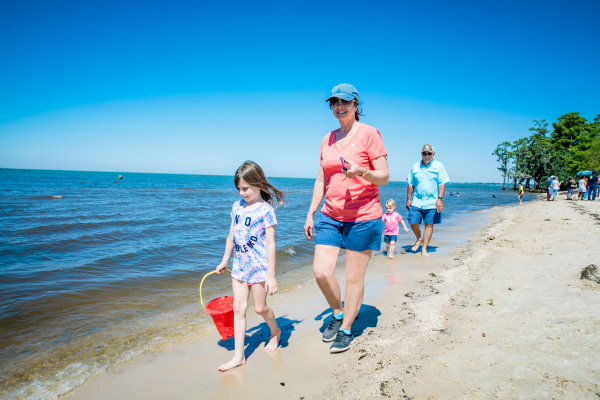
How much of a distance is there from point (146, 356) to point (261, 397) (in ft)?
4.58

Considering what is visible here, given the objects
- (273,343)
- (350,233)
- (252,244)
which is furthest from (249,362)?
(350,233)

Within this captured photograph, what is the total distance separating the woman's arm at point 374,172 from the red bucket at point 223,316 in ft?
5.37

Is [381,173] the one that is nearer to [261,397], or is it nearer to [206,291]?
[261,397]

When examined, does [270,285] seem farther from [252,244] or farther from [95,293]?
[95,293]

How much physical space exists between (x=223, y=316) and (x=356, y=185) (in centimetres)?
164

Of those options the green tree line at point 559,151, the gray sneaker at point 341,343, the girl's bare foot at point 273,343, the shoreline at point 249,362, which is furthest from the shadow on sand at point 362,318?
the green tree line at point 559,151

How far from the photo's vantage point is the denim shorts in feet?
8.46

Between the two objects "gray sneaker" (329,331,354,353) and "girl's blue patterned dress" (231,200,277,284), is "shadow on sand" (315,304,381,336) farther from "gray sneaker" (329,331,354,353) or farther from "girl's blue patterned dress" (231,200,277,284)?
"girl's blue patterned dress" (231,200,277,284)

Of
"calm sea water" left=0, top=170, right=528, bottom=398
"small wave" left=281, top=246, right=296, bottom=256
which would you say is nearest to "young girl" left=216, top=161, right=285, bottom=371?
"calm sea water" left=0, top=170, right=528, bottom=398

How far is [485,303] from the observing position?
10.5ft

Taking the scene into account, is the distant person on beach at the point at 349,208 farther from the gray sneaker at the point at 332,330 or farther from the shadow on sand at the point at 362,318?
the shadow on sand at the point at 362,318

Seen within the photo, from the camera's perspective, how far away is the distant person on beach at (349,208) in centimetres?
254

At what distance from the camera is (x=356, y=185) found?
100 inches

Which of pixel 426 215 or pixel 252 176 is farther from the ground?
pixel 252 176
